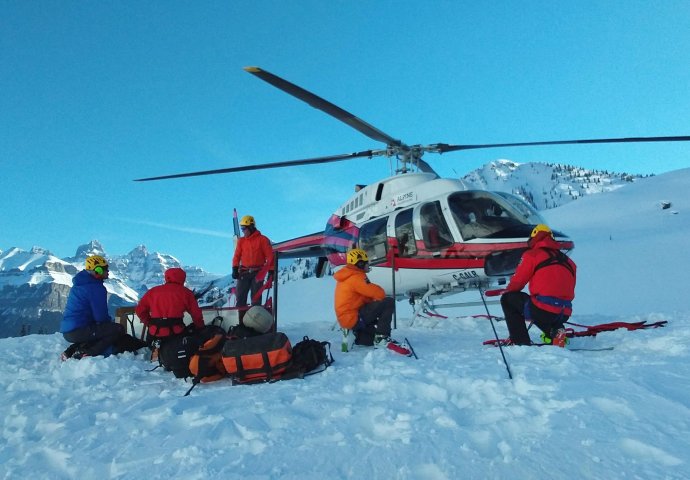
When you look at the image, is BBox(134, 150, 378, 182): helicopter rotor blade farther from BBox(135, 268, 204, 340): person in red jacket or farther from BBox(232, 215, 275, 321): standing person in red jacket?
BBox(135, 268, 204, 340): person in red jacket

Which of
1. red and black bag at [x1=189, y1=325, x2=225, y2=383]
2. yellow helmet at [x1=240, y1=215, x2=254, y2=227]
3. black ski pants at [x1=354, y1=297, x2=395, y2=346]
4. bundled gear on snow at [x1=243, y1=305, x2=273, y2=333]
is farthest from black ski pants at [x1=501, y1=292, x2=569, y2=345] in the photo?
yellow helmet at [x1=240, y1=215, x2=254, y2=227]

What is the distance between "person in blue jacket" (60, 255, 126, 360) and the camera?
5898mm

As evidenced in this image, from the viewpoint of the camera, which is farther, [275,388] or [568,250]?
[568,250]

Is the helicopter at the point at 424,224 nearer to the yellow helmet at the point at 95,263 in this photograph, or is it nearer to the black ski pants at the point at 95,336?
the yellow helmet at the point at 95,263

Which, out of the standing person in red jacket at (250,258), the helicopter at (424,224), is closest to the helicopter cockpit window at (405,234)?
the helicopter at (424,224)

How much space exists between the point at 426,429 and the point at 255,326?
3032mm

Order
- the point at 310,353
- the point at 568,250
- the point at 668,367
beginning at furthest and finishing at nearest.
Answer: the point at 568,250 < the point at 310,353 < the point at 668,367

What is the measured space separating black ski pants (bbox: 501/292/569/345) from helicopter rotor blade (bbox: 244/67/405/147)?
496 centimetres

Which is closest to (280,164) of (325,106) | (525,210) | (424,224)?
(325,106)

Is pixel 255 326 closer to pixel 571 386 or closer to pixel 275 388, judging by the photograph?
pixel 275 388

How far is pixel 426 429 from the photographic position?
108 inches

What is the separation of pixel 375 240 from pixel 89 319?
17.8ft

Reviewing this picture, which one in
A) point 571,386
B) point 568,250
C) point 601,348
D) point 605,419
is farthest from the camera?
point 568,250

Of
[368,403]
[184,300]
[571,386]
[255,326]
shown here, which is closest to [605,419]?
[571,386]
